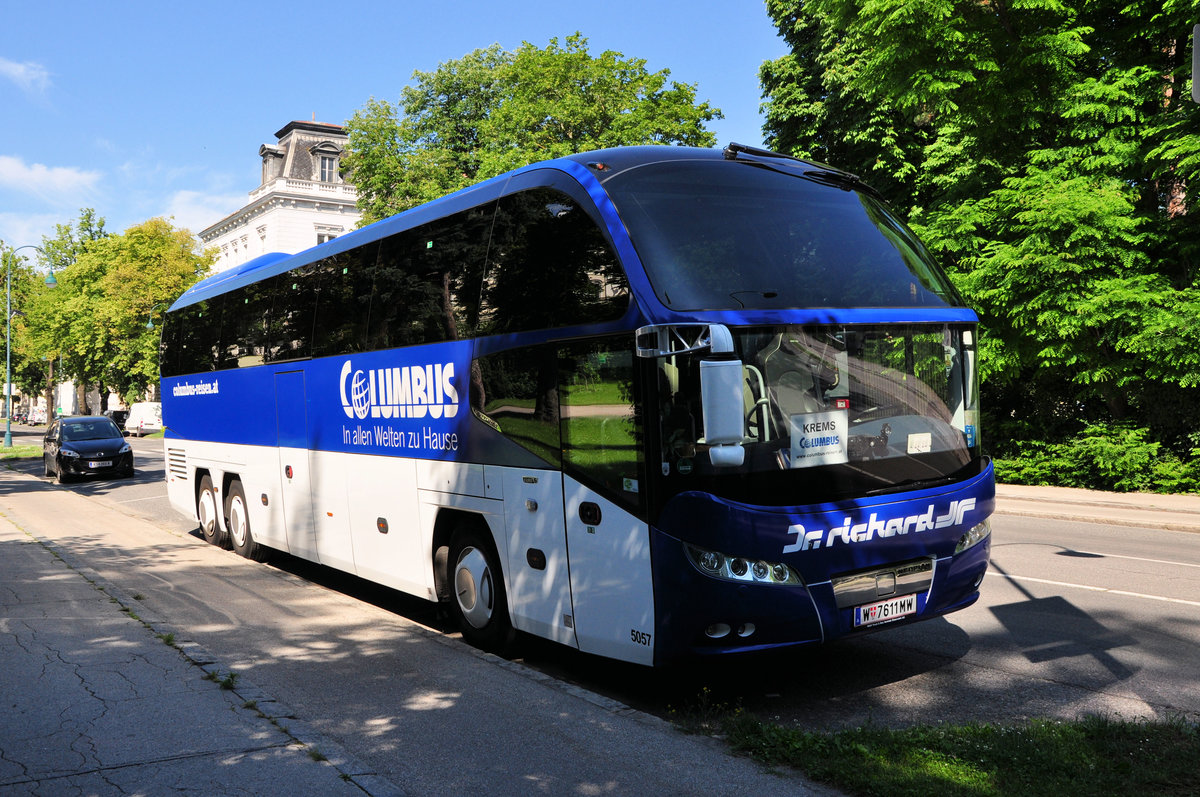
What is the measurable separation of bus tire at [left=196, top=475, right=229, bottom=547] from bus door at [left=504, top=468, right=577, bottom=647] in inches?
309

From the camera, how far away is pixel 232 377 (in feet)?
42.3

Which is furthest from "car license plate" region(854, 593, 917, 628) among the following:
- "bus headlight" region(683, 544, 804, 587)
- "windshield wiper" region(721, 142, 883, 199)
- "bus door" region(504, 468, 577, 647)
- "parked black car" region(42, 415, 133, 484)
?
"parked black car" region(42, 415, 133, 484)

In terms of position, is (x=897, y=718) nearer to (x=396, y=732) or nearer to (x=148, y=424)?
(x=396, y=732)

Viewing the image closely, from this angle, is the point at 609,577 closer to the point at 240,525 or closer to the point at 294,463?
the point at 294,463

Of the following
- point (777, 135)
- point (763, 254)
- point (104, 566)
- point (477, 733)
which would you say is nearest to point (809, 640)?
point (477, 733)

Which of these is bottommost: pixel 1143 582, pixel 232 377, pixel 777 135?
pixel 1143 582

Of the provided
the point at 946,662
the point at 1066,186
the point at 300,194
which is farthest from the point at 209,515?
the point at 300,194

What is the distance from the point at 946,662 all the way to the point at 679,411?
306 cm

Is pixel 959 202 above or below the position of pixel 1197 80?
above

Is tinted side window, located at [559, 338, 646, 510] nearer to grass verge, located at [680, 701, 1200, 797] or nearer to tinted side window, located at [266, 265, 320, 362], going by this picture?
grass verge, located at [680, 701, 1200, 797]

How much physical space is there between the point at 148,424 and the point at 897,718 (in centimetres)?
6283

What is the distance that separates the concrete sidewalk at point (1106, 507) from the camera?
15148mm

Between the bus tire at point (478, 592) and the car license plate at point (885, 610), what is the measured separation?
2660 millimetres

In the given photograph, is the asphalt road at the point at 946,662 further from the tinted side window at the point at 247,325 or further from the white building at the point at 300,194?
the white building at the point at 300,194
